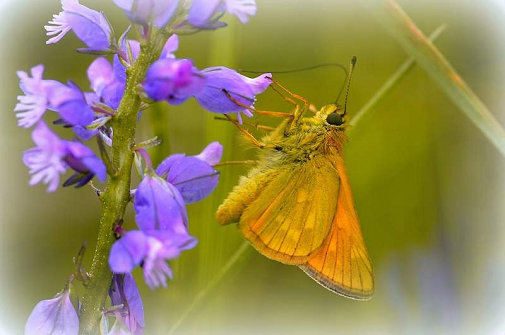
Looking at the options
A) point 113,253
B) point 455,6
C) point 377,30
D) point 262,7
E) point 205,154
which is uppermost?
point 455,6

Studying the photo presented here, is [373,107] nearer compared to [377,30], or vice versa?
[373,107]

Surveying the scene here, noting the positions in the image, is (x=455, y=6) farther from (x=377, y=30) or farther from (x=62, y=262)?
(x=62, y=262)

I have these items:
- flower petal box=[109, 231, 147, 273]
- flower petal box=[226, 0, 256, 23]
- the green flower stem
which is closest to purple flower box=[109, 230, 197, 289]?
flower petal box=[109, 231, 147, 273]

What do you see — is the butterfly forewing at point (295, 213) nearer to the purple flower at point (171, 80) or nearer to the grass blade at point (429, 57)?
the grass blade at point (429, 57)

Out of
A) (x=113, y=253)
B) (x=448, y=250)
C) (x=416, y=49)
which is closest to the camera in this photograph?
(x=113, y=253)

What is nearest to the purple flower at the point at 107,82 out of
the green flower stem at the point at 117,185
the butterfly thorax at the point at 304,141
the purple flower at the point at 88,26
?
the purple flower at the point at 88,26

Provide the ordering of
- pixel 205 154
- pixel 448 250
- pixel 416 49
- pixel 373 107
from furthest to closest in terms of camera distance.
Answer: pixel 448 250
pixel 373 107
pixel 416 49
pixel 205 154

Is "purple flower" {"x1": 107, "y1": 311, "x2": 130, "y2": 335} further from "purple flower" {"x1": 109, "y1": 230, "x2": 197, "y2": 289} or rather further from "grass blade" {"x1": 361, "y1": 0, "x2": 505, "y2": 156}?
"grass blade" {"x1": 361, "y1": 0, "x2": 505, "y2": 156}

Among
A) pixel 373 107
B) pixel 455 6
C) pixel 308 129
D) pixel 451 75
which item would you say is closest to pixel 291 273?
pixel 308 129
